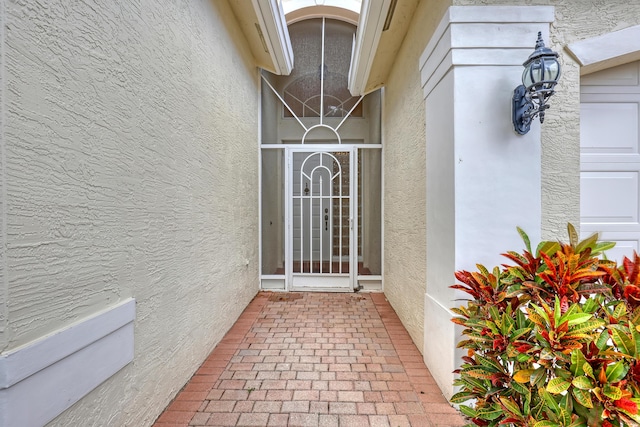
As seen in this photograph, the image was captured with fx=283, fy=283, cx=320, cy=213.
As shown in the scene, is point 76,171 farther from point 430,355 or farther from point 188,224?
point 430,355

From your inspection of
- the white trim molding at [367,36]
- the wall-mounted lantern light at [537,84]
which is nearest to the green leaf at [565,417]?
the wall-mounted lantern light at [537,84]

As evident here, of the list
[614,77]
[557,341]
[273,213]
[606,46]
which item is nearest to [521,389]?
[557,341]

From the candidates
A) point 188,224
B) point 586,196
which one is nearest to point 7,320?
point 188,224

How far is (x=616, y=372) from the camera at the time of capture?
1.07 metres

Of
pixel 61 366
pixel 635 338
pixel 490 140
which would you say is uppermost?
pixel 490 140

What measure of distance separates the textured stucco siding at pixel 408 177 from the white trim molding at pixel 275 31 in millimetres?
1763

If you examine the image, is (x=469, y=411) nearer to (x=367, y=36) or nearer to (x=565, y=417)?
(x=565, y=417)

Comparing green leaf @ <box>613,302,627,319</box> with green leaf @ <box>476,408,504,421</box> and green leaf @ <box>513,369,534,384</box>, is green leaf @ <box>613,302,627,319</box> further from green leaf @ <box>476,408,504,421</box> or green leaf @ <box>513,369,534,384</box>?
green leaf @ <box>476,408,504,421</box>

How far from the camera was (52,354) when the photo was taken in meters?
1.27

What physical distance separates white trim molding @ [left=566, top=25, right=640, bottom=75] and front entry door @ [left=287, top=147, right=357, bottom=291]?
3.33 m

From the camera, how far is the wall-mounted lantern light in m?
1.86

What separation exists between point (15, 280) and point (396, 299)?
3987mm

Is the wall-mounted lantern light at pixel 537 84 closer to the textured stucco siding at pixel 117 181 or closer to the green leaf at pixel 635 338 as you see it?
the green leaf at pixel 635 338

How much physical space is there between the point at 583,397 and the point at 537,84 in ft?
5.95
